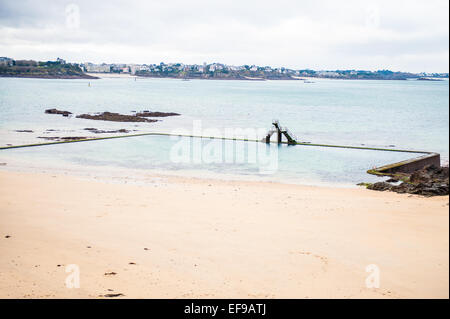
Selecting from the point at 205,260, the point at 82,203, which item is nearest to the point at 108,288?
the point at 205,260

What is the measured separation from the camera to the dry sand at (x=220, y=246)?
7.22 meters

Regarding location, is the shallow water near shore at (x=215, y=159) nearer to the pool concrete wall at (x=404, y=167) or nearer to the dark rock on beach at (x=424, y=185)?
the pool concrete wall at (x=404, y=167)

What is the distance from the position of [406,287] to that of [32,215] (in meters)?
11.6

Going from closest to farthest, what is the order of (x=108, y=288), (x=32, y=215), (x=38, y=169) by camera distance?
1. (x=108, y=288)
2. (x=32, y=215)
3. (x=38, y=169)

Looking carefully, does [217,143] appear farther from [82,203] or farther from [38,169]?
[82,203]

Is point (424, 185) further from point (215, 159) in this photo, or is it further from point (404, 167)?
point (215, 159)

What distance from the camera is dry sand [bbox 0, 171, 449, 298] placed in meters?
7.22

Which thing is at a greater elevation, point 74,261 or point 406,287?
point 406,287

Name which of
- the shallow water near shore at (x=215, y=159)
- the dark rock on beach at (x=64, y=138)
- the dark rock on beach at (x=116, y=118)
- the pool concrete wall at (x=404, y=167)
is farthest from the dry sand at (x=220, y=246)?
the dark rock on beach at (x=116, y=118)

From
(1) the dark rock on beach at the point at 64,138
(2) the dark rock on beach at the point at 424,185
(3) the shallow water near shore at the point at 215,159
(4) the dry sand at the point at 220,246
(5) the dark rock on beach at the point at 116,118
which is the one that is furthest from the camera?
(5) the dark rock on beach at the point at 116,118

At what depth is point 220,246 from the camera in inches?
434

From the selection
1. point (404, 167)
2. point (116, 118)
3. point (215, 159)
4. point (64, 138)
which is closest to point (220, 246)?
point (404, 167)

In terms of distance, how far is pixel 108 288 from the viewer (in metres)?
8.50

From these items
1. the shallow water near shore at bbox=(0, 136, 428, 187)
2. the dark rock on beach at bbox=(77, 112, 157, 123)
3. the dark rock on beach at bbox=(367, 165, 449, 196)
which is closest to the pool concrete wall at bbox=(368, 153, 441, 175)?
Answer: the shallow water near shore at bbox=(0, 136, 428, 187)
